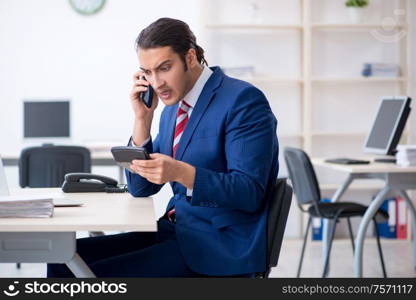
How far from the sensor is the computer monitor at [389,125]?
4.38 metres

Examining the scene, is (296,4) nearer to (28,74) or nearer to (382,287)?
(28,74)

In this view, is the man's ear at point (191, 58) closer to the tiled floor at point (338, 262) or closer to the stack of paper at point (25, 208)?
the stack of paper at point (25, 208)

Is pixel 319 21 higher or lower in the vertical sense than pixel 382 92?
higher

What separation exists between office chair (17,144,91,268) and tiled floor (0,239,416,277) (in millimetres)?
659

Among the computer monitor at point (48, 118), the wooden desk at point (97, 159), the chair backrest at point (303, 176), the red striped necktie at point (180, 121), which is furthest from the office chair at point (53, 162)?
the red striped necktie at point (180, 121)

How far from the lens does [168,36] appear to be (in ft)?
6.61

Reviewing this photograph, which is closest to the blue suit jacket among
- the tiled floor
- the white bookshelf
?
the tiled floor

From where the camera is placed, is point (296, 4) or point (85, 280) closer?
point (85, 280)

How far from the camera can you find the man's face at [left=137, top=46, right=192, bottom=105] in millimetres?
2025

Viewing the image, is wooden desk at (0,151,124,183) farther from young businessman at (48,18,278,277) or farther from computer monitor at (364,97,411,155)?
young businessman at (48,18,278,277)

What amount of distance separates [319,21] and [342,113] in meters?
0.81

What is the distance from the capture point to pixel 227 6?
612 centimetres

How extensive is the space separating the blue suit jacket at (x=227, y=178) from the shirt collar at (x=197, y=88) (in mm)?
33

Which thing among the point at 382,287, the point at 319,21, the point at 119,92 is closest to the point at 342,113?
the point at 319,21
